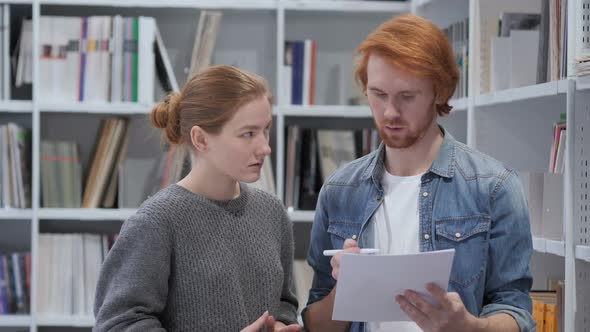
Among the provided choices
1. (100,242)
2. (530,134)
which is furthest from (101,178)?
(530,134)

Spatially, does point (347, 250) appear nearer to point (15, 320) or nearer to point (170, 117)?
point (170, 117)

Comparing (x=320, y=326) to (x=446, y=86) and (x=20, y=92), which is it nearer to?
(x=446, y=86)

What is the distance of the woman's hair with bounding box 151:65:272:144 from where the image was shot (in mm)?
1704

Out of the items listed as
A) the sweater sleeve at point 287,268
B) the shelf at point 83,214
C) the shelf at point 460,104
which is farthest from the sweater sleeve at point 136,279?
the shelf at point 83,214

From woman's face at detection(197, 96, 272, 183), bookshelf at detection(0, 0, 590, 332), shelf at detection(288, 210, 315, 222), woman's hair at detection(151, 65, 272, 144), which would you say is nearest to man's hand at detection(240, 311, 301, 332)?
woman's face at detection(197, 96, 272, 183)

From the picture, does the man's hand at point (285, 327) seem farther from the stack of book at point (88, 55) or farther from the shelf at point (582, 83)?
the stack of book at point (88, 55)

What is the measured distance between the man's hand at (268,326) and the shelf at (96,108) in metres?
1.92

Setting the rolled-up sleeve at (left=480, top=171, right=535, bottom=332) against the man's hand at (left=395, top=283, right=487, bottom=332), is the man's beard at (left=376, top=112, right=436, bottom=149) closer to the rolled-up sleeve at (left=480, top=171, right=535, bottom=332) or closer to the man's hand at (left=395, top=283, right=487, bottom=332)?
the rolled-up sleeve at (left=480, top=171, right=535, bottom=332)

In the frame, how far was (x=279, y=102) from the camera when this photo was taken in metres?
3.55

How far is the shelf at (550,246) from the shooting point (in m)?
2.22

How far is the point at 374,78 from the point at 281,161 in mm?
1981

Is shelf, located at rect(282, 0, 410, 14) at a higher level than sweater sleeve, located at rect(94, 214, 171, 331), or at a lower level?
higher

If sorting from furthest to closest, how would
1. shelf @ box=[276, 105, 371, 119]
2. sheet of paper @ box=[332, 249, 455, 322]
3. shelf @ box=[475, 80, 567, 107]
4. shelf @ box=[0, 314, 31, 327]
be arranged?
shelf @ box=[276, 105, 371, 119] → shelf @ box=[0, 314, 31, 327] → shelf @ box=[475, 80, 567, 107] → sheet of paper @ box=[332, 249, 455, 322]

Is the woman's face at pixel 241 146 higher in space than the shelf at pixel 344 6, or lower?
lower
